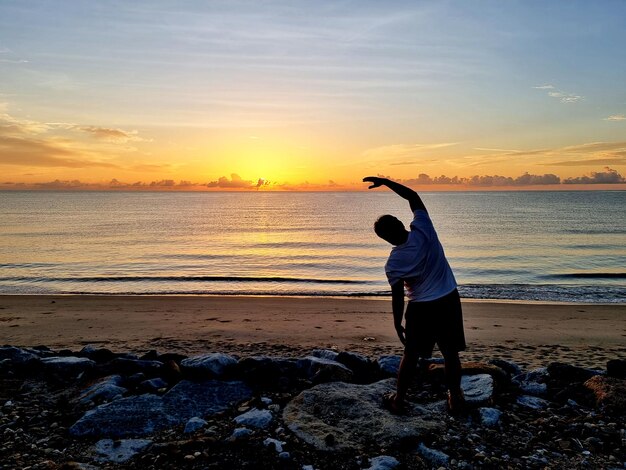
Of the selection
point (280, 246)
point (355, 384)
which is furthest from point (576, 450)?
point (280, 246)

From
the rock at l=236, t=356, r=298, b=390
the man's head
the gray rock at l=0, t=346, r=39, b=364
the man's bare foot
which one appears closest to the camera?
the man's head

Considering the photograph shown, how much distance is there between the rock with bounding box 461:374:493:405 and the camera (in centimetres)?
511

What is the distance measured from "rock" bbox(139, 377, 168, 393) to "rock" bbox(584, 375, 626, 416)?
15.0ft

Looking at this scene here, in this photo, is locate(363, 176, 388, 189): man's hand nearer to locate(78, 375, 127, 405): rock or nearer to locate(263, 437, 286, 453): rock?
locate(263, 437, 286, 453): rock

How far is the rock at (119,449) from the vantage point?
14.0 ft

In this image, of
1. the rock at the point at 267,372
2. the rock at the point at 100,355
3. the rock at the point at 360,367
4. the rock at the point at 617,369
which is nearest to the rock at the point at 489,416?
the rock at the point at 360,367

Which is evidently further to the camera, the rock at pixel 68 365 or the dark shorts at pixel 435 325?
the rock at pixel 68 365

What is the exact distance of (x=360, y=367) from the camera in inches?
247

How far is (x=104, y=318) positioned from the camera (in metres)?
12.4

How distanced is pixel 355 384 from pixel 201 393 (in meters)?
1.68

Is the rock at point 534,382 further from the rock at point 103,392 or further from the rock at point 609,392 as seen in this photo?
the rock at point 103,392

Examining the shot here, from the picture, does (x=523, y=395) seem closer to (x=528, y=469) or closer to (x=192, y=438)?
(x=528, y=469)

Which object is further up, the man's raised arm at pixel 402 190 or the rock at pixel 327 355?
the man's raised arm at pixel 402 190

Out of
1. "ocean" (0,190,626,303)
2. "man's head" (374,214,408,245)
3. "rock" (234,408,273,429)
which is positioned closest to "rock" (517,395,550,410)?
"man's head" (374,214,408,245)
